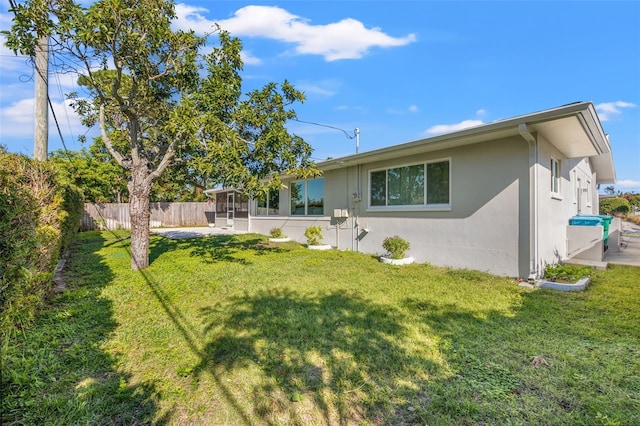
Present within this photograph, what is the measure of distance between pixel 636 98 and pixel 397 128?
9.36 metres

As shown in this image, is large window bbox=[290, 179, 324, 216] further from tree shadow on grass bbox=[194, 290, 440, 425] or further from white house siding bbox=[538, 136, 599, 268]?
tree shadow on grass bbox=[194, 290, 440, 425]

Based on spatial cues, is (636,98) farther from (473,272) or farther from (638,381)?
(638,381)

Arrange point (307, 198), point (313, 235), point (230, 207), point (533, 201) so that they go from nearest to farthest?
point (533, 201) → point (313, 235) → point (307, 198) → point (230, 207)

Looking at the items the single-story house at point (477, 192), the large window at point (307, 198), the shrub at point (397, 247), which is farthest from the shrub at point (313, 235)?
the shrub at point (397, 247)

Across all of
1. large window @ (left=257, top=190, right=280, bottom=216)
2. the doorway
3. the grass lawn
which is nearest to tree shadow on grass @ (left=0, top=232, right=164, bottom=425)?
the grass lawn

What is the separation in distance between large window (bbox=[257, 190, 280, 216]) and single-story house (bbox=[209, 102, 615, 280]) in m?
4.10

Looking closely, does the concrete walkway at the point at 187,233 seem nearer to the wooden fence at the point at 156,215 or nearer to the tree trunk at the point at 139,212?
the wooden fence at the point at 156,215

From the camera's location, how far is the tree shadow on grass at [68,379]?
80.4 inches

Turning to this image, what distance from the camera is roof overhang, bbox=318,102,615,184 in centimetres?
490

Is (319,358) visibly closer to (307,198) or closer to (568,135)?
(568,135)

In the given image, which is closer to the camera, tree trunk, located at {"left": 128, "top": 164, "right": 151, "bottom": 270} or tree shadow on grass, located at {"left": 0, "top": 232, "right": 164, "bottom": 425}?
tree shadow on grass, located at {"left": 0, "top": 232, "right": 164, "bottom": 425}

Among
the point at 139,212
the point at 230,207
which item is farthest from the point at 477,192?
the point at 230,207

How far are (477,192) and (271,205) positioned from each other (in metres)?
9.93

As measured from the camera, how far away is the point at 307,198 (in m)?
12.0
